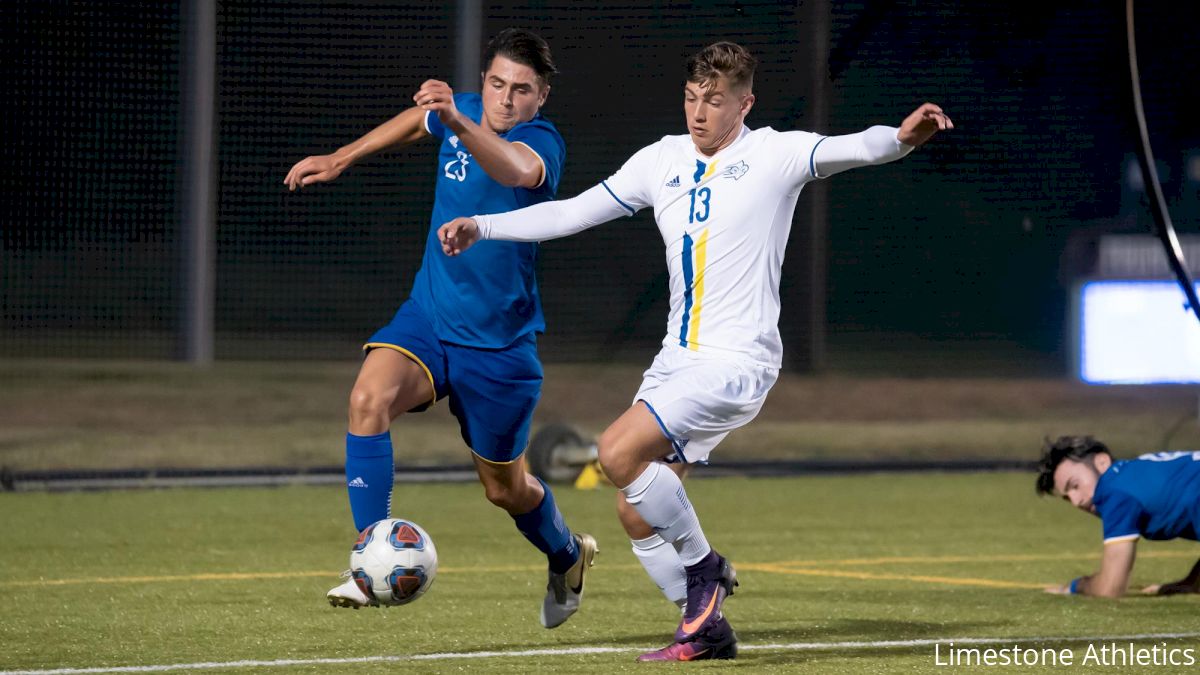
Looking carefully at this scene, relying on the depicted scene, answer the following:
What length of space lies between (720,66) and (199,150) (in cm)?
821

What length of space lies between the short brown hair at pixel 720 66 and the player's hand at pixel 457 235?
84 centimetres

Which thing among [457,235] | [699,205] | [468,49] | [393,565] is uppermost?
[468,49]

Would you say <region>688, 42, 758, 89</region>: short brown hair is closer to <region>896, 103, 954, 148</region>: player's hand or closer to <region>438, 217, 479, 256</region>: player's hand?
<region>896, 103, 954, 148</region>: player's hand

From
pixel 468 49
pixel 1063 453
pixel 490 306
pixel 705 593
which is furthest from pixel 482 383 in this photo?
pixel 468 49

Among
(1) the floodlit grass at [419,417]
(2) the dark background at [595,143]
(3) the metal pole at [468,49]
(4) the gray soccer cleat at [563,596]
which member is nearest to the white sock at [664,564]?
(4) the gray soccer cleat at [563,596]

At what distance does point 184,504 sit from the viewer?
37.9 feet

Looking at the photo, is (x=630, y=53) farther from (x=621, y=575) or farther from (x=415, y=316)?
(x=415, y=316)

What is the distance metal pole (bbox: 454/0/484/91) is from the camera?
13.1m

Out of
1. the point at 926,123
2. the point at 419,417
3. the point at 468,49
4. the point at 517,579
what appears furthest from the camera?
the point at 419,417

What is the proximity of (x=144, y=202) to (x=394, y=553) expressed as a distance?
348 inches

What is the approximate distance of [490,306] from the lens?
21.7ft

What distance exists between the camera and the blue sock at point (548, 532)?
6.83m

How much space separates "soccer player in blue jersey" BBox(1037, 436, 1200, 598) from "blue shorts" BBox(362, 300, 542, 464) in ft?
7.28

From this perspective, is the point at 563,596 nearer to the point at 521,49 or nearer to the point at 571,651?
the point at 571,651
